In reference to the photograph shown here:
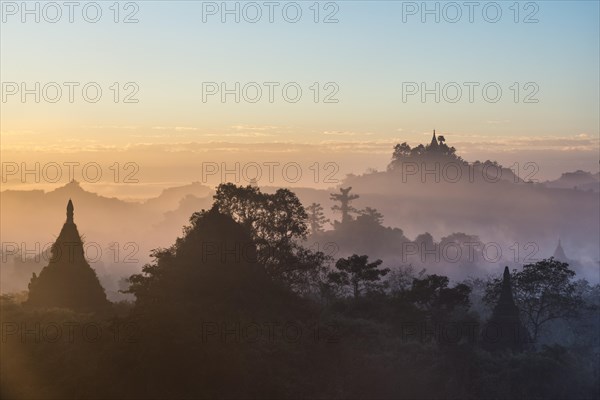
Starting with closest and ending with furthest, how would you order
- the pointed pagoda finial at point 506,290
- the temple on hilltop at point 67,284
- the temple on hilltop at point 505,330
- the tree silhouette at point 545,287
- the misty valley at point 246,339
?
the misty valley at point 246,339 → the temple on hilltop at point 67,284 → the temple on hilltop at point 505,330 → the pointed pagoda finial at point 506,290 → the tree silhouette at point 545,287

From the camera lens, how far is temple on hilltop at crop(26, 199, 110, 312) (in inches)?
2461

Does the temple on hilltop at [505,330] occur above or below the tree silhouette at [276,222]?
below

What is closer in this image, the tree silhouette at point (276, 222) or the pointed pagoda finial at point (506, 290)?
the pointed pagoda finial at point (506, 290)

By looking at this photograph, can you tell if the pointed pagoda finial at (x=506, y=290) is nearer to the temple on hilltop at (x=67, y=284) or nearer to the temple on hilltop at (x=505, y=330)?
the temple on hilltop at (x=505, y=330)

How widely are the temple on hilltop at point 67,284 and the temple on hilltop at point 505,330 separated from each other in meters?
24.5

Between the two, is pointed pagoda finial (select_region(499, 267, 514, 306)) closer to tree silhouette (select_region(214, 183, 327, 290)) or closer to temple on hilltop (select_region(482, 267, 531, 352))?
temple on hilltop (select_region(482, 267, 531, 352))

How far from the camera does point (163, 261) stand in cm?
6175

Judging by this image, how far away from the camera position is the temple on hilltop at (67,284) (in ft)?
205

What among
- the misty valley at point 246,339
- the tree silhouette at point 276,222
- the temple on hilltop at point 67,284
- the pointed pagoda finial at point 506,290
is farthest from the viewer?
the tree silhouette at point 276,222

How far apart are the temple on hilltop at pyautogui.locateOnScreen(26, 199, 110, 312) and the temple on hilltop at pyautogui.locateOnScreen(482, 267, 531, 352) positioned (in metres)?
24.5

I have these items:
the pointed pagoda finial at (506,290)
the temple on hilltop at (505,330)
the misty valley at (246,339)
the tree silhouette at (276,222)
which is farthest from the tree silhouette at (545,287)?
the tree silhouette at (276,222)

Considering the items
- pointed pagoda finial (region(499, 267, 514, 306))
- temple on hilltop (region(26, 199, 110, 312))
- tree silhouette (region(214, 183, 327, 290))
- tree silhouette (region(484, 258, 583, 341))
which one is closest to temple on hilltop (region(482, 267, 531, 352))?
pointed pagoda finial (region(499, 267, 514, 306))

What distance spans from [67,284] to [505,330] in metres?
28.0

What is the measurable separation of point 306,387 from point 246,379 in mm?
3080
